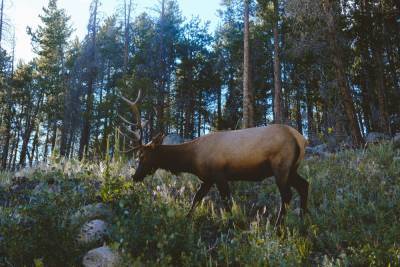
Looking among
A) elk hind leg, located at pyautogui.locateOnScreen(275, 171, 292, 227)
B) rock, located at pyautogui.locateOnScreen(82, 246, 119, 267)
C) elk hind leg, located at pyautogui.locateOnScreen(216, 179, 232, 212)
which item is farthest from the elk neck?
rock, located at pyautogui.locateOnScreen(82, 246, 119, 267)

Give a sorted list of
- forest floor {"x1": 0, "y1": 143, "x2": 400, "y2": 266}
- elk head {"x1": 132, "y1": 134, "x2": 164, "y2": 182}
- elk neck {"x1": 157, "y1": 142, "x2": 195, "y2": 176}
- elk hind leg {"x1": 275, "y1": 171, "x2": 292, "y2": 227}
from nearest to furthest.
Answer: forest floor {"x1": 0, "y1": 143, "x2": 400, "y2": 266}, elk hind leg {"x1": 275, "y1": 171, "x2": 292, "y2": 227}, elk neck {"x1": 157, "y1": 142, "x2": 195, "y2": 176}, elk head {"x1": 132, "y1": 134, "x2": 164, "y2": 182}

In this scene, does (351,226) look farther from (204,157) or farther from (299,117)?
(299,117)

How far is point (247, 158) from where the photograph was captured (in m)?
6.32

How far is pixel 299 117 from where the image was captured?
29812 millimetres

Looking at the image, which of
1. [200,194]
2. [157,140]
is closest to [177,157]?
[157,140]

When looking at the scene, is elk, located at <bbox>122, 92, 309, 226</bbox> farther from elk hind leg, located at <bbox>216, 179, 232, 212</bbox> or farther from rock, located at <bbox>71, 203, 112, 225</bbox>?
rock, located at <bbox>71, 203, 112, 225</bbox>

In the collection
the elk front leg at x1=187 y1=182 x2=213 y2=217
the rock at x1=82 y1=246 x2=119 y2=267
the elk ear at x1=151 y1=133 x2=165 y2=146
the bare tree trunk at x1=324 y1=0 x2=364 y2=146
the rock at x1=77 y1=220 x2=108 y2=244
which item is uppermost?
the bare tree trunk at x1=324 y1=0 x2=364 y2=146

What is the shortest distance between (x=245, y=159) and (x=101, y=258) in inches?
111

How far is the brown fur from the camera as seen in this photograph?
6047mm

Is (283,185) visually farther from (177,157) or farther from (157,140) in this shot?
(157,140)

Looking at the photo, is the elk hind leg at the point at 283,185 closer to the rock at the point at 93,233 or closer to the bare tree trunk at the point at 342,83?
the rock at the point at 93,233

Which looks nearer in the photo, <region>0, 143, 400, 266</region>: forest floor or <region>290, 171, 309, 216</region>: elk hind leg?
<region>0, 143, 400, 266</region>: forest floor

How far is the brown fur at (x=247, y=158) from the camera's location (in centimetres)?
605

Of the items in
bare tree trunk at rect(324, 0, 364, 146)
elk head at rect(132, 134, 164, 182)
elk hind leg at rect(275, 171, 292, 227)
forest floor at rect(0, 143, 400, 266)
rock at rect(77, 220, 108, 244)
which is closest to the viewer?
forest floor at rect(0, 143, 400, 266)
